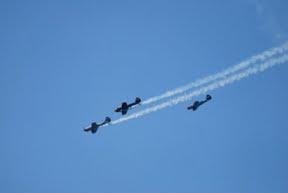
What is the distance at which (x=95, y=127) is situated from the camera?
2938 inches

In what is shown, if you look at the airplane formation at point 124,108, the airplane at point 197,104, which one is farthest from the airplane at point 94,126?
the airplane at point 197,104

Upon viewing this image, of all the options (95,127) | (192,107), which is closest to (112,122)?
(95,127)

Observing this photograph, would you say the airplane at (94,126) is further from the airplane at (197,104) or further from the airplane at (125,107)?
the airplane at (197,104)

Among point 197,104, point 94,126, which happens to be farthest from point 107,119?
point 197,104

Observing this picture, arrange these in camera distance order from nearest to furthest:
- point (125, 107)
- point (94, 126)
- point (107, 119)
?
1. point (125, 107)
2. point (107, 119)
3. point (94, 126)

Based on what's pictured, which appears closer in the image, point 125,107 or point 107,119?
point 125,107

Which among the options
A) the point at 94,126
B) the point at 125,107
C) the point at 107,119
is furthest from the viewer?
the point at 94,126

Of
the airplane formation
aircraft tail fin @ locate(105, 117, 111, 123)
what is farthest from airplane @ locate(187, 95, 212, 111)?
aircraft tail fin @ locate(105, 117, 111, 123)

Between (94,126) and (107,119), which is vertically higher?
(107,119)

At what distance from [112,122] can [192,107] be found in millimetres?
11295

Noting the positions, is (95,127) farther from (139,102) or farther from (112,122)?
(139,102)

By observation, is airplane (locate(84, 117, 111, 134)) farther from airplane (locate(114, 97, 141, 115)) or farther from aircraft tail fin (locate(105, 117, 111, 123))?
airplane (locate(114, 97, 141, 115))

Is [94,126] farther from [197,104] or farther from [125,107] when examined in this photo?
[197,104]

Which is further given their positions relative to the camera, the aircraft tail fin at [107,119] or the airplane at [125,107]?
the aircraft tail fin at [107,119]
